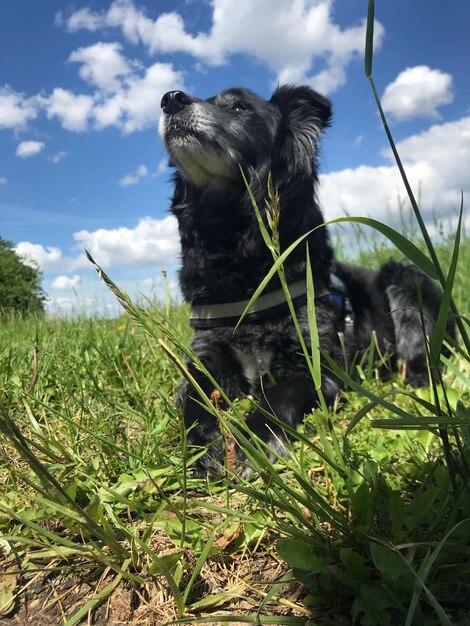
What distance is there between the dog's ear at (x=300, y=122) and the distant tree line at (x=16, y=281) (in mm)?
12771

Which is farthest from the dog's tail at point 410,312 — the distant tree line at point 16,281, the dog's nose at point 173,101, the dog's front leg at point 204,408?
the distant tree line at point 16,281

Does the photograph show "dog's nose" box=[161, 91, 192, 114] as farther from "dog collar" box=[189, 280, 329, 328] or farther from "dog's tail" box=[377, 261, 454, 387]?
"dog's tail" box=[377, 261, 454, 387]

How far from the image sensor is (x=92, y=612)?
1.05m

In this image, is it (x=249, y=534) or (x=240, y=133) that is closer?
(x=249, y=534)

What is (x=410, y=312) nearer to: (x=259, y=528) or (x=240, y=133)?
(x=240, y=133)

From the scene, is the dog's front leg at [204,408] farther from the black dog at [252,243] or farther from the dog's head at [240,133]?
the dog's head at [240,133]

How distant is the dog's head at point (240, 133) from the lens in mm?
2879

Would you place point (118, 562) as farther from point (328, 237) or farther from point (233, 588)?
point (328, 237)

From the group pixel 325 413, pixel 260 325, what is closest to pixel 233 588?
pixel 325 413

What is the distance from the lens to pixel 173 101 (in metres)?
2.92

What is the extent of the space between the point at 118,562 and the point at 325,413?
0.60m

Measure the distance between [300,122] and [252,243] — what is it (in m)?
1.08

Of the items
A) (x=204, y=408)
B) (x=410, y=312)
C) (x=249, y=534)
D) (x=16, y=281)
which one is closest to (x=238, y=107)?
(x=410, y=312)

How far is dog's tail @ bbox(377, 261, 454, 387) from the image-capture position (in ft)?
10.9
